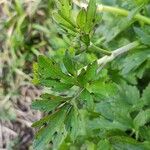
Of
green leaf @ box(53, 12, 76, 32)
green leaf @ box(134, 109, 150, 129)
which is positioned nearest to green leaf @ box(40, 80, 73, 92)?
green leaf @ box(53, 12, 76, 32)

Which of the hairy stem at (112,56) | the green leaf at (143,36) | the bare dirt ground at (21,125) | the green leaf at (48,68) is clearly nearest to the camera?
the green leaf at (48,68)

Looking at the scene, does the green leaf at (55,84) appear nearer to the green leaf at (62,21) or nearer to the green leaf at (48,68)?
the green leaf at (48,68)

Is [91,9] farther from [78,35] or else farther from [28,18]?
[28,18]

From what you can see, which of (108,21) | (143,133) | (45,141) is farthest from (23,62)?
(45,141)

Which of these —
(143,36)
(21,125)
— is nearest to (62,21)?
(143,36)

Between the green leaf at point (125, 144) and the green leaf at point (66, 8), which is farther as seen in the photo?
the green leaf at point (125, 144)

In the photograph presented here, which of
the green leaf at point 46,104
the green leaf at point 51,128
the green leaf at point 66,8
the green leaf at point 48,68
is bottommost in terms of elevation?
the green leaf at point 51,128

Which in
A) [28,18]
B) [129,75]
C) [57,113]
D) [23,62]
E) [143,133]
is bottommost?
[143,133]

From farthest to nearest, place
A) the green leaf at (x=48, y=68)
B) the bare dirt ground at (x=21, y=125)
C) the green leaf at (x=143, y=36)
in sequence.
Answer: the bare dirt ground at (x=21, y=125), the green leaf at (x=143, y=36), the green leaf at (x=48, y=68)

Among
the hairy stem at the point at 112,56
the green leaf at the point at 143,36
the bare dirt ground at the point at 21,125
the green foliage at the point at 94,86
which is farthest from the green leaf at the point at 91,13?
the bare dirt ground at the point at 21,125

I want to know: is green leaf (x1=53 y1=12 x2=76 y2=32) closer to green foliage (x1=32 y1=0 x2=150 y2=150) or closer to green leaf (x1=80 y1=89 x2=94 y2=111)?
green foliage (x1=32 y1=0 x2=150 y2=150)
